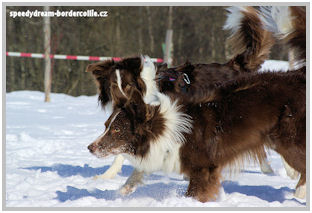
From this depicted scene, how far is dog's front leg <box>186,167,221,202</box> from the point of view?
3467mm

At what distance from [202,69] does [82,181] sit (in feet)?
7.19

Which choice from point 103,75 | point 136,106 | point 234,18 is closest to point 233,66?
point 234,18

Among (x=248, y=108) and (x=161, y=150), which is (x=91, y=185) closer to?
(x=161, y=150)

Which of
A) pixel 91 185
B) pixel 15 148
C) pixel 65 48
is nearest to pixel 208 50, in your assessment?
pixel 65 48

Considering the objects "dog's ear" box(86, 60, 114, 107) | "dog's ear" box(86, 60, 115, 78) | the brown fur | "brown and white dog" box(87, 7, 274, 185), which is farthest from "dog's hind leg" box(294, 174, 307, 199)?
"dog's ear" box(86, 60, 115, 78)

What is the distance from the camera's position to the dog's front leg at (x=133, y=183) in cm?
393

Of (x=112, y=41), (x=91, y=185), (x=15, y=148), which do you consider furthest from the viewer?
(x=112, y=41)

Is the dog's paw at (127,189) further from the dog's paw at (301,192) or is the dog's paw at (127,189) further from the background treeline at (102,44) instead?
the background treeline at (102,44)

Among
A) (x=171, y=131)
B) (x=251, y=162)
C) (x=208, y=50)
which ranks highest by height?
(x=208, y=50)

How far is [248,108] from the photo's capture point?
3.49 meters

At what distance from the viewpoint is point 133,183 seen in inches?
157

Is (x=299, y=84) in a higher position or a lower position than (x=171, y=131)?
higher

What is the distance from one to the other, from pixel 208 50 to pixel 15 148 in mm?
6911

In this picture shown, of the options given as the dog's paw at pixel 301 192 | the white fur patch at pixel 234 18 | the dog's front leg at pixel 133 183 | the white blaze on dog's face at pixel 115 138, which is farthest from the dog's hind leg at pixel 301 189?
the white fur patch at pixel 234 18
